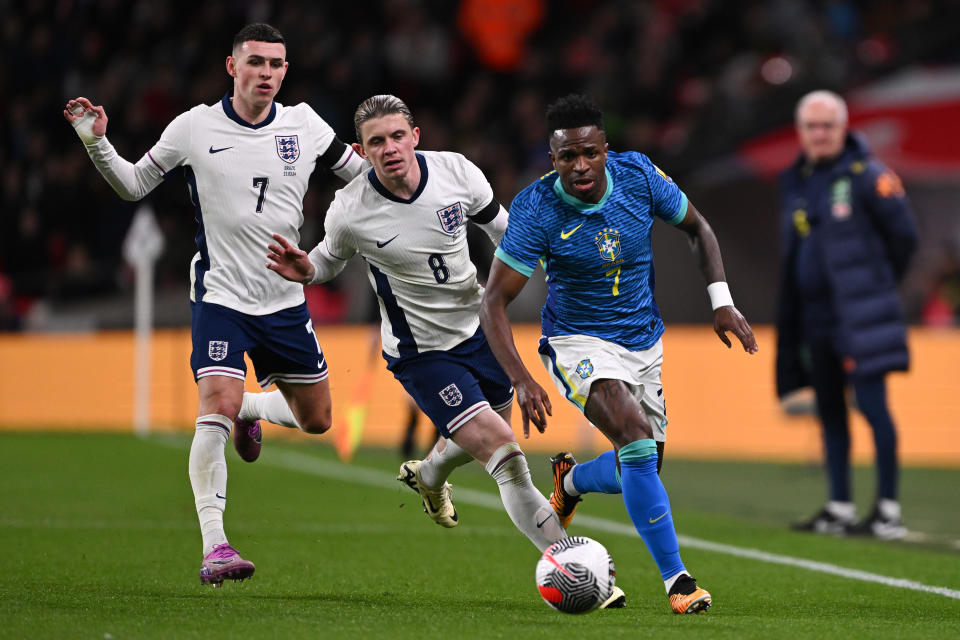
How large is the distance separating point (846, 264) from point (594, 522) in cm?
241

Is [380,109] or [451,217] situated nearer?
[380,109]

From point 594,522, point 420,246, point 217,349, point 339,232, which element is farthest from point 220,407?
point 594,522

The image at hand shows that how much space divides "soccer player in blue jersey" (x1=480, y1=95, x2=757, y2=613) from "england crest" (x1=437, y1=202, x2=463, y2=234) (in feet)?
1.56

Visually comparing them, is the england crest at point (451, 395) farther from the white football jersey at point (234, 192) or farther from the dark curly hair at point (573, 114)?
the dark curly hair at point (573, 114)

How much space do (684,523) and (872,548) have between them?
155 centimetres

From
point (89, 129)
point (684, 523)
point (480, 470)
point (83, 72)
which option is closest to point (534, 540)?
point (89, 129)

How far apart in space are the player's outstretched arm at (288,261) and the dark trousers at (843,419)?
4.47m

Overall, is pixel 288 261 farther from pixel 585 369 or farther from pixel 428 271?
pixel 585 369

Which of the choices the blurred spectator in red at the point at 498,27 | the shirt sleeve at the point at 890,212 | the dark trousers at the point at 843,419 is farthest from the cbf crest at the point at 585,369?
the blurred spectator in red at the point at 498,27

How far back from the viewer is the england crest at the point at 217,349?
6.50 m

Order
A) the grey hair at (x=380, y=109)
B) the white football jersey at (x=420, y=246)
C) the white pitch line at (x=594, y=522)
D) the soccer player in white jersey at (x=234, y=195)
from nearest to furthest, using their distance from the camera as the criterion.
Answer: the grey hair at (x=380, y=109), the white football jersey at (x=420, y=246), the soccer player in white jersey at (x=234, y=195), the white pitch line at (x=594, y=522)

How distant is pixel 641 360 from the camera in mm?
6184

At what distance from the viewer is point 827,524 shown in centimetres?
923

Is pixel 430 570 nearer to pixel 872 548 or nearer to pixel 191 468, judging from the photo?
pixel 191 468
